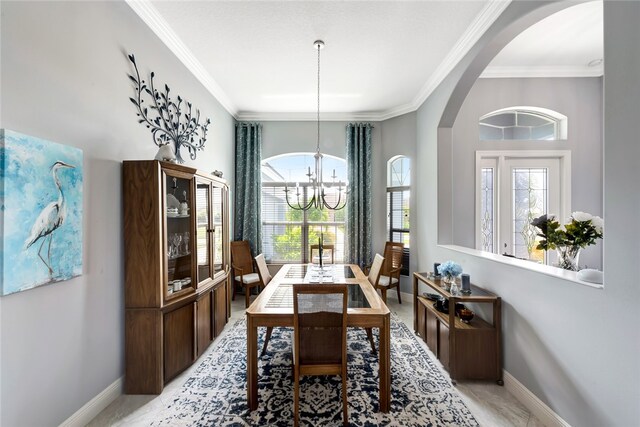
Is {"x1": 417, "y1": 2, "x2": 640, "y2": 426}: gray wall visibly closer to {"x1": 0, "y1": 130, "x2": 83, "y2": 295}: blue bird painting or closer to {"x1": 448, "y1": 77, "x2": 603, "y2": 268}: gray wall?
{"x1": 448, "y1": 77, "x2": 603, "y2": 268}: gray wall

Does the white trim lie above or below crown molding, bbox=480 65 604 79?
below

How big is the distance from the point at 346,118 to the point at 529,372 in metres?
4.10

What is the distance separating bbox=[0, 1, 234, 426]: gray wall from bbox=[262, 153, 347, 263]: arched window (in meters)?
2.56

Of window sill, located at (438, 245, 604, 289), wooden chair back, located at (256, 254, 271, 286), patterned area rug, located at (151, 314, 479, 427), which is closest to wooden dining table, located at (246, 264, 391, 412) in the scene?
patterned area rug, located at (151, 314, 479, 427)

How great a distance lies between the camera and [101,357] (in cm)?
184

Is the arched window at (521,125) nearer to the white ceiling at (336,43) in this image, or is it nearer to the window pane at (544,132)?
the window pane at (544,132)

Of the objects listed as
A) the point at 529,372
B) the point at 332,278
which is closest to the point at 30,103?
the point at 332,278

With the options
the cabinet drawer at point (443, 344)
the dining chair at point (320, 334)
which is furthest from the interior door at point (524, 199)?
the dining chair at point (320, 334)

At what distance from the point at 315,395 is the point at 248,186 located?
11.0ft

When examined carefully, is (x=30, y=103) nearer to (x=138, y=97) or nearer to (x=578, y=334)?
(x=138, y=97)

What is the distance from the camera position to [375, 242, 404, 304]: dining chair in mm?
3906

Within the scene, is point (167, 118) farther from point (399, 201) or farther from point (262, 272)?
point (399, 201)

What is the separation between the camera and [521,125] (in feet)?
11.5

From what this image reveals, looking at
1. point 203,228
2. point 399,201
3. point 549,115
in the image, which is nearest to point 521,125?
point 549,115
